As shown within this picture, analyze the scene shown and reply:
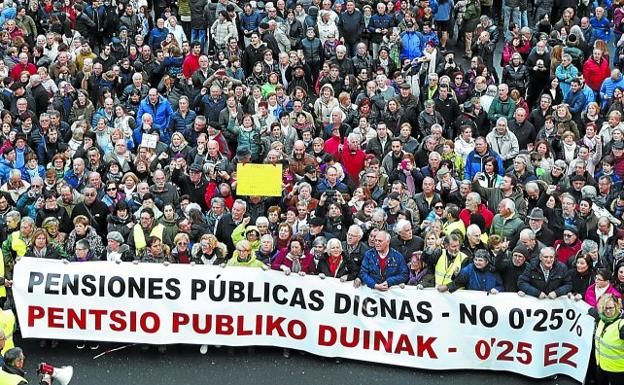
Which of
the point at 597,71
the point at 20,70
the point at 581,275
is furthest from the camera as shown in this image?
the point at 20,70

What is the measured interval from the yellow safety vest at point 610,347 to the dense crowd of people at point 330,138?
5 centimetres

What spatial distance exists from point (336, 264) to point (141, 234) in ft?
7.97

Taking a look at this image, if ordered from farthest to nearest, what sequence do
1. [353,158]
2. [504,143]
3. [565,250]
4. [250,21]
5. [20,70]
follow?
[250,21], [20,70], [504,143], [353,158], [565,250]

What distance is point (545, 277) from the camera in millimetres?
13969

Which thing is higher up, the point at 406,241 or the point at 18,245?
the point at 406,241

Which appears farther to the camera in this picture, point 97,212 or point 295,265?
point 97,212

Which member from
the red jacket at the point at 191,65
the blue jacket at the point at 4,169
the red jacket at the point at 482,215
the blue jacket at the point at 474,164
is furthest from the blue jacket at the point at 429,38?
the blue jacket at the point at 4,169

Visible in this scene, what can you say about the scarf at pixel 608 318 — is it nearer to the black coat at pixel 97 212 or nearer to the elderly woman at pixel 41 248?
→ the elderly woman at pixel 41 248

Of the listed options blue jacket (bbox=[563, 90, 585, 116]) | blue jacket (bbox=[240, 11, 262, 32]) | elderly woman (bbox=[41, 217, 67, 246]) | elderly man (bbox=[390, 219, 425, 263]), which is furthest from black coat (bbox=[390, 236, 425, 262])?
blue jacket (bbox=[240, 11, 262, 32])

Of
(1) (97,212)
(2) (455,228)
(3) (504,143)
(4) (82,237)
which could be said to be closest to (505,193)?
(2) (455,228)

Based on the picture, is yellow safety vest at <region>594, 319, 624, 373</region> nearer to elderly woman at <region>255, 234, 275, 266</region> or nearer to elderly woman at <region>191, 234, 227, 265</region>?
elderly woman at <region>255, 234, 275, 266</region>

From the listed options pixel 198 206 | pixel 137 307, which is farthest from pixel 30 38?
pixel 137 307

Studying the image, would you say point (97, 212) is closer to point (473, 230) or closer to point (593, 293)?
point (473, 230)

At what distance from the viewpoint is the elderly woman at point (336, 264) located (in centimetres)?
1444
